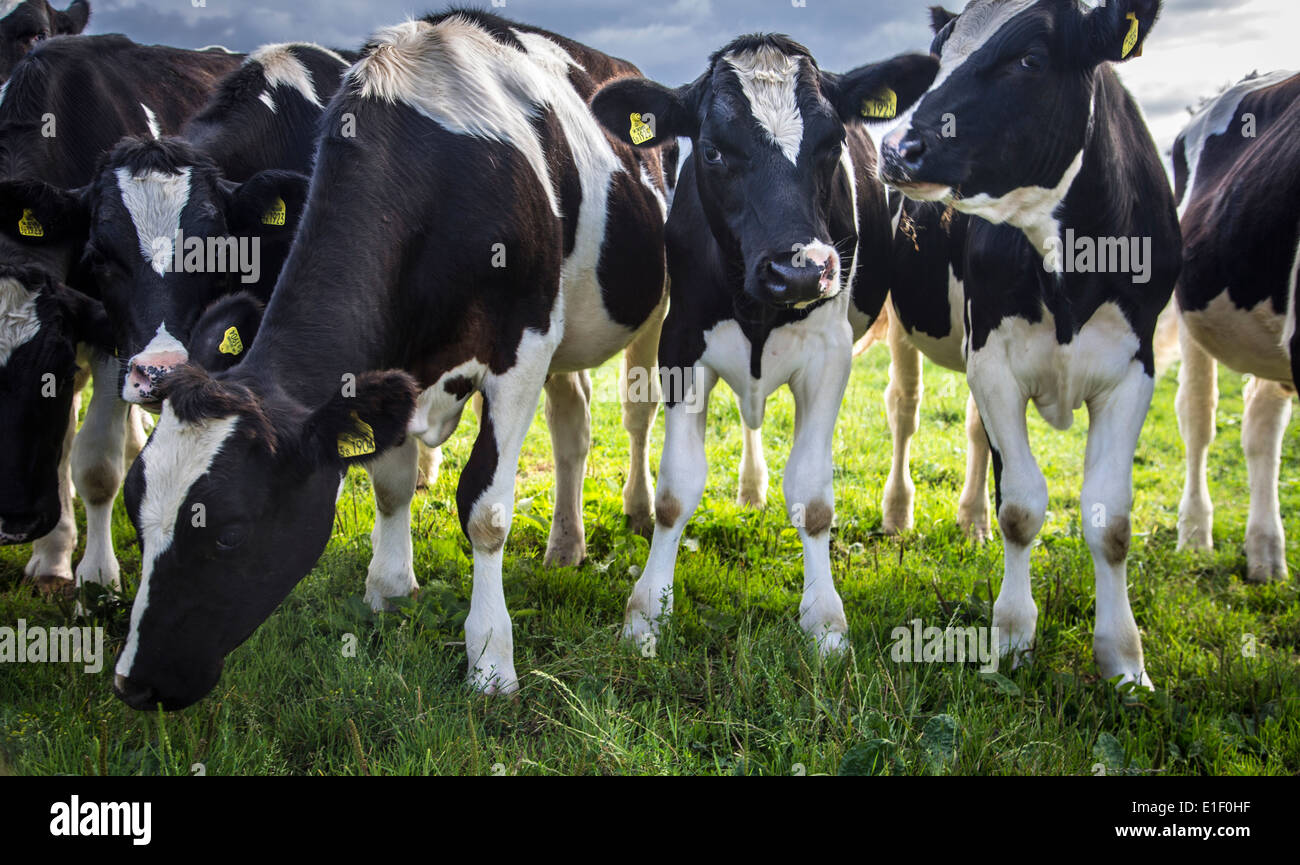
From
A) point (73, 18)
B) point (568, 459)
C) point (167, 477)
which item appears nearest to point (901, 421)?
point (568, 459)

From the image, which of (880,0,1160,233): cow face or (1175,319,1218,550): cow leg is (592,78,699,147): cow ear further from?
(1175,319,1218,550): cow leg

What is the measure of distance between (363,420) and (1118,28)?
3255mm

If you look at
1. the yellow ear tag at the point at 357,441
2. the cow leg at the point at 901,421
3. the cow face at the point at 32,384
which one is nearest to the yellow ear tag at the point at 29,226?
the cow face at the point at 32,384

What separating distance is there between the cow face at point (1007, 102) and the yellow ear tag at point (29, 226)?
3.85 metres

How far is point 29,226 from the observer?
483 centimetres

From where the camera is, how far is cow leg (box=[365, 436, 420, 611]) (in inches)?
202

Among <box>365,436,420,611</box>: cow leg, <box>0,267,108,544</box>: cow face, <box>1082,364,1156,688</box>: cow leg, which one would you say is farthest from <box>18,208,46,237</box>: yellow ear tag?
<box>1082,364,1156,688</box>: cow leg

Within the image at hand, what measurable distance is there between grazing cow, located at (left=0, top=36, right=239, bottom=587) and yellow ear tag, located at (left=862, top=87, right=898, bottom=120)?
3.75m

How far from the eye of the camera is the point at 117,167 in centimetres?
473

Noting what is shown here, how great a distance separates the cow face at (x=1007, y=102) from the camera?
4.08m

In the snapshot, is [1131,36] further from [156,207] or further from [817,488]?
[156,207]
